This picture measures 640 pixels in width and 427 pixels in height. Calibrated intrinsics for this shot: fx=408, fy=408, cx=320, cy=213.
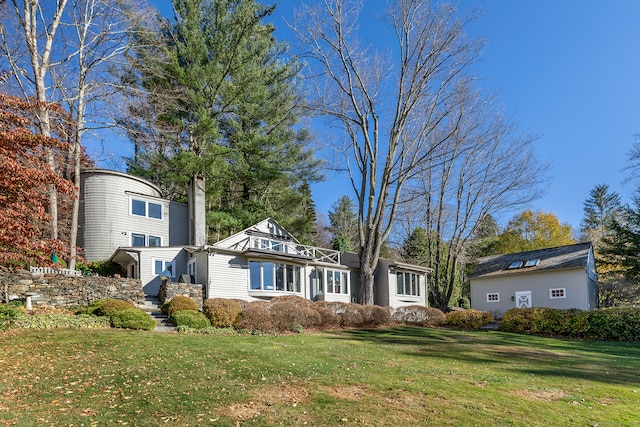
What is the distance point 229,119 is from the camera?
28969 millimetres

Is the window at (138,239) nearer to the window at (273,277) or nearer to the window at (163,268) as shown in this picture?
the window at (163,268)

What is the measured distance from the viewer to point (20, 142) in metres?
9.58

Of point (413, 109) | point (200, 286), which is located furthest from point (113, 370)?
point (413, 109)

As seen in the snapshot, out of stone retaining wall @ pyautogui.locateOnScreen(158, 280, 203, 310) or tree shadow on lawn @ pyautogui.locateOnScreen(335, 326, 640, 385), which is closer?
tree shadow on lawn @ pyautogui.locateOnScreen(335, 326, 640, 385)

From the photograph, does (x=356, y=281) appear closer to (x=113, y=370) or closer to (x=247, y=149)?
(x=247, y=149)

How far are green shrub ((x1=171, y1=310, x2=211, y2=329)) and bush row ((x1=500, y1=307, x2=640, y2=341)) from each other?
1552 cm

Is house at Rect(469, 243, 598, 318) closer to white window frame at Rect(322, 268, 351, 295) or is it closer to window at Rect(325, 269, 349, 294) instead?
white window frame at Rect(322, 268, 351, 295)

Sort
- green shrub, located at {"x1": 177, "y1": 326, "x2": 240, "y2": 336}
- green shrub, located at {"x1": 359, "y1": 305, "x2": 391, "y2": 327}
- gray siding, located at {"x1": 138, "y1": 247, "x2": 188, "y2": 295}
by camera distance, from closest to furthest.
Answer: green shrub, located at {"x1": 177, "y1": 326, "x2": 240, "y2": 336} < green shrub, located at {"x1": 359, "y1": 305, "x2": 391, "y2": 327} < gray siding, located at {"x1": 138, "y1": 247, "x2": 188, "y2": 295}

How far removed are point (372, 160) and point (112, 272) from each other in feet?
49.9

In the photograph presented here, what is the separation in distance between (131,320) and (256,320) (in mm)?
3970

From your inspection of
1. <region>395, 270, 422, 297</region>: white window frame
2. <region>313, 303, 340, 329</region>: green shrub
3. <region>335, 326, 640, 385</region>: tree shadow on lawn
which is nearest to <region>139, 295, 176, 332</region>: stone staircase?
<region>313, 303, 340, 329</region>: green shrub

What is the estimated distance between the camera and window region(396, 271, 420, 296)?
27.6 m

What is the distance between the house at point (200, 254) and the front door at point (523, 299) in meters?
6.54

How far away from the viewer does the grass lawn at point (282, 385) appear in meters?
5.47
